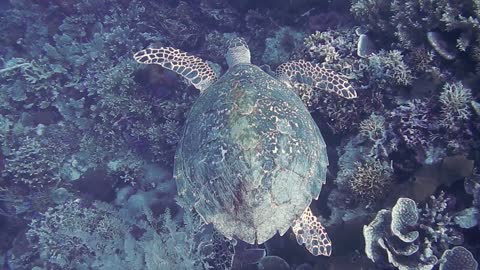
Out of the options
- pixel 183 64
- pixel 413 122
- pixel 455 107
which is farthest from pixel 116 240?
pixel 455 107

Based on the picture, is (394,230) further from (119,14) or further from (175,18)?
(119,14)

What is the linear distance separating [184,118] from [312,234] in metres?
2.57

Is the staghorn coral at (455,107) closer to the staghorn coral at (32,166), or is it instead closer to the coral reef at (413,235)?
the coral reef at (413,235)

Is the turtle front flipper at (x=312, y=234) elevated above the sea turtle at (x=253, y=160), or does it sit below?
below

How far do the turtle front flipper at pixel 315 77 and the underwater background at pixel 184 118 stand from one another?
213 millimetres

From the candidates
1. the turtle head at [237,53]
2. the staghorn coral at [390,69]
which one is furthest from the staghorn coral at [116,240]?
the staghorn coral at [390,69]

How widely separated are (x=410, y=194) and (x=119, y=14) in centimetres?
581

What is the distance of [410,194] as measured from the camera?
11.0 ft

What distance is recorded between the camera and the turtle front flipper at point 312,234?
3.48m

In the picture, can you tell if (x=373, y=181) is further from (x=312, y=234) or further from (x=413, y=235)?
(x=312, y=234)

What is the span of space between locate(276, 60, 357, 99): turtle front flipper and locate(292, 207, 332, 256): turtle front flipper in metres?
1.44

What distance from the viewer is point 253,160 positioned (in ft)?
9.81

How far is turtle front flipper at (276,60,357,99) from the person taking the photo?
390 centimetres

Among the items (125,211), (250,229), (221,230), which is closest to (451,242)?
(250,229)
